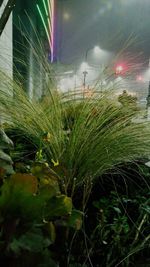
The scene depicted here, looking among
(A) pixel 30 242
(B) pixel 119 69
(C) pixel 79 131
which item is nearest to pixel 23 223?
(A) pixel 30 242

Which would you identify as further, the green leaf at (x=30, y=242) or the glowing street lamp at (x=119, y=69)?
the glowing street lamp at (x=119, y=69)

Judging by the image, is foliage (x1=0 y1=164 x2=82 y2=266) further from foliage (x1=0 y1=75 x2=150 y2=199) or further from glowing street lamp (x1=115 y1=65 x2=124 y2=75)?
glowing street lamp (x1=115 y1=65 x2=124 y2=75)

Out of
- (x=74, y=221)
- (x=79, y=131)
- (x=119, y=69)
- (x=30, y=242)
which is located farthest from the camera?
(x=119, y=69)

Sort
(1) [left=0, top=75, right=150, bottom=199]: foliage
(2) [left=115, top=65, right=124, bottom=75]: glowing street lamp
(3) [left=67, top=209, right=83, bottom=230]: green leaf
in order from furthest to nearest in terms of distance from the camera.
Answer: (2) [left=115, top=65, right=124, bottom=75]: glowing street lamp → (1) [left=0, top=75, right=150, bottom=199]: foliage → (3) [left=67, top=209, right=83, bottom=230]: green leaf

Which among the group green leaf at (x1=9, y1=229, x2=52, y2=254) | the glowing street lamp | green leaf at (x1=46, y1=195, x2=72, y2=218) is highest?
the glowing street lamp

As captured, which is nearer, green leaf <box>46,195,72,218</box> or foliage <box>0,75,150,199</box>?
green leaf <box>46,195,72,218</box>

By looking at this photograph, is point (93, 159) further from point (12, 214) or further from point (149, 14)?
point (149, 14)

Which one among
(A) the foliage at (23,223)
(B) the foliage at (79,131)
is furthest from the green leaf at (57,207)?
(B) the foliage at (79,131)

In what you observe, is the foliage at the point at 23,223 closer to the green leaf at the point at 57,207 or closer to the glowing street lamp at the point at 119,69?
the green leaf at the point at 57,207

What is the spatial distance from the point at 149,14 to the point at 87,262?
3916mm

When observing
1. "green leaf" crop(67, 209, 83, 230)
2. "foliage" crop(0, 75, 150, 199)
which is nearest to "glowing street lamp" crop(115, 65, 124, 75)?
"foliage" crop(0, 75, 150, 199)

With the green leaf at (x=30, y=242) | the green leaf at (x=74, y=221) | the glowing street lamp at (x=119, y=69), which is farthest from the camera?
the glowing street lamp at (x=119, y=69)

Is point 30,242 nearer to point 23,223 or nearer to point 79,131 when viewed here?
point 23,223

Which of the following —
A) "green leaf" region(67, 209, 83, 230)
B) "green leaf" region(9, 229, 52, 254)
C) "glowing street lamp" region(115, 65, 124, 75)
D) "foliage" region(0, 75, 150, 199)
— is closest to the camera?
"green leaf" region(9, 229, 52, 254)
